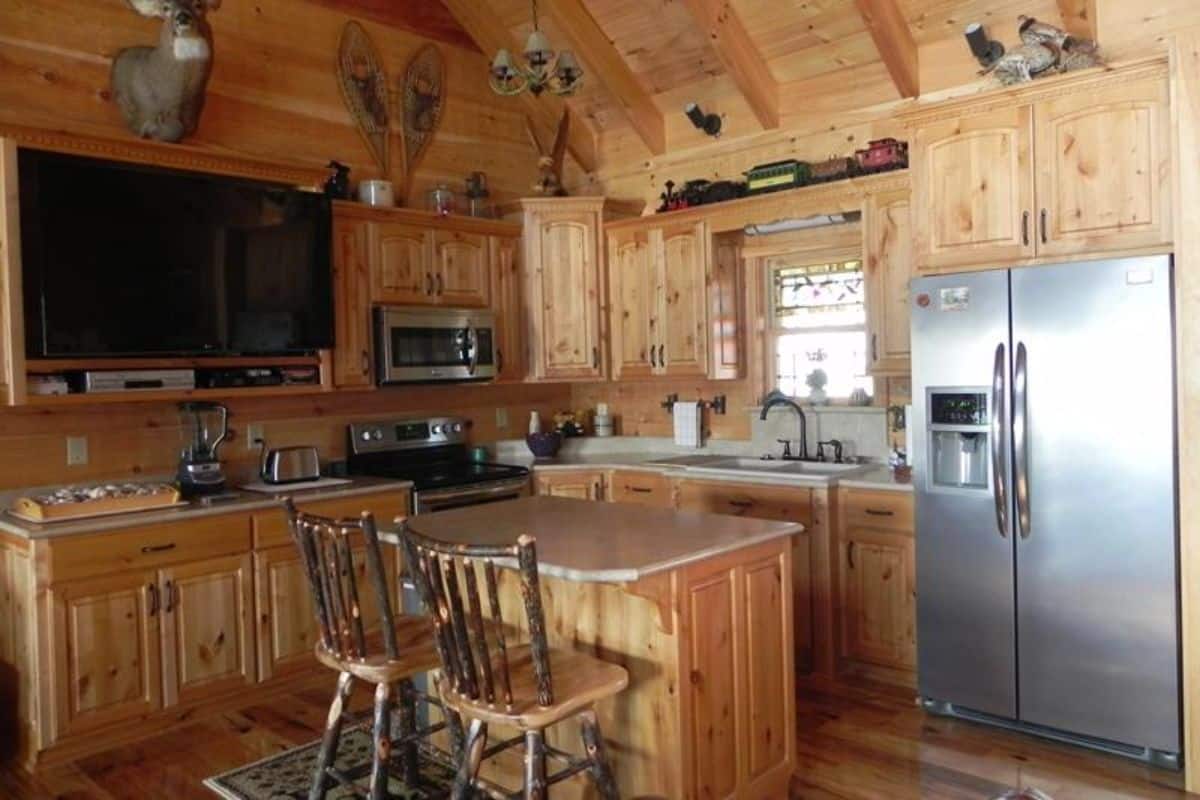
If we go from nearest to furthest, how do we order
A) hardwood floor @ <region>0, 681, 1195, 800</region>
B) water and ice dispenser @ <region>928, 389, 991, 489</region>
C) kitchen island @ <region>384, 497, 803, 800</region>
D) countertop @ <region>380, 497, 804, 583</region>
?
countertop @ <region>380, 497, 804, 583</region> → kitchen island @ <region>384, 497, 803, 800</region> → hardwood floor @ <region>0, 681, 1195, 800</region> → water and ice dispenser @ <region>928, 389, 991, 489</region>

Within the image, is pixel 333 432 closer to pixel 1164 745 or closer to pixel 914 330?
pixel 914 330

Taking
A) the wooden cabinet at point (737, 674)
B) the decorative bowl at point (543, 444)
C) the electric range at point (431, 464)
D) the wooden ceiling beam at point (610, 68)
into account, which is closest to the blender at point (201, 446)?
the electric range at point (431, 464)

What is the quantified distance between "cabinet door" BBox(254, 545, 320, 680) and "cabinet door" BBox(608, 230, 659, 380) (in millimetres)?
2097

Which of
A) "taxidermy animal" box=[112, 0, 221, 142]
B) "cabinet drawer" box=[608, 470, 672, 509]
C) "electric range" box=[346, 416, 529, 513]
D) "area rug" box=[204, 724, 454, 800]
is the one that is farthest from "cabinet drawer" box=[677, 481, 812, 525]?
"taxidermy animal" box=[112, 0, 221, 142]

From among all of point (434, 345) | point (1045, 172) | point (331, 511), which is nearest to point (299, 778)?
point (331, 511)

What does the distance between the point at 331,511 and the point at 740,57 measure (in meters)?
2.95

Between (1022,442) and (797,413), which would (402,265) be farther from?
(1022,442)

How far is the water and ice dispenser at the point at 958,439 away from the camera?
3373 mm

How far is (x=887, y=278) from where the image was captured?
4.04 m

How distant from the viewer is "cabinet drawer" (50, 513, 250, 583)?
332 cm

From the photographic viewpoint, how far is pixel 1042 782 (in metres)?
3.00

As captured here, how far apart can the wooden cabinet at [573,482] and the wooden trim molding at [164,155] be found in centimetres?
188

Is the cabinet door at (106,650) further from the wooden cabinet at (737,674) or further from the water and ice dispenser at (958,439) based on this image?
the water and ice dispenser at (958,439)

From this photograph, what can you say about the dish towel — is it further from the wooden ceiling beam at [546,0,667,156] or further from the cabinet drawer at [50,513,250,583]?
the cabinet drawer at [50,513,250,583]
